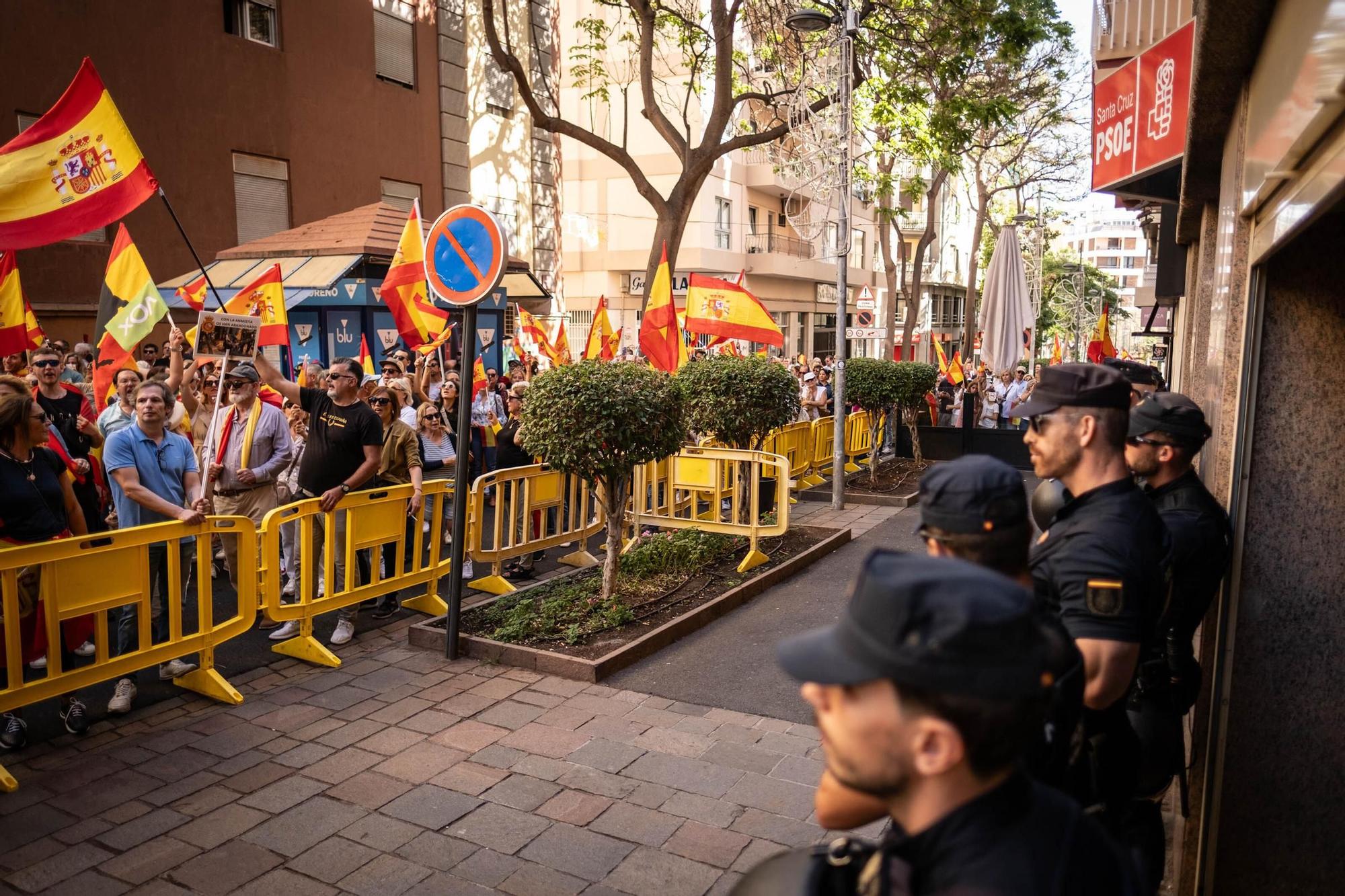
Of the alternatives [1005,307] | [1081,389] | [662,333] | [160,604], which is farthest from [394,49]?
[1081,389]

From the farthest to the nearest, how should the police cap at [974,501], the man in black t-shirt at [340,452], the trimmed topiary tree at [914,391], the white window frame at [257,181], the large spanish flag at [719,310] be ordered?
the white window frame at [257,181] < the trimmed topiary tree at [914,391] < the large spanish flag at [719,310] < the man in black t-shirt at [340,452] < the police cap at [974,501]

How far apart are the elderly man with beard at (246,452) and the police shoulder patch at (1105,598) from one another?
6291 millimetres

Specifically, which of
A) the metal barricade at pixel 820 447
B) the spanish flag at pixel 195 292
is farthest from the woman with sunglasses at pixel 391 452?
the metal barricade at pixel 820 447

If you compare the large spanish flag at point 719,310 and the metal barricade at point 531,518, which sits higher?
the large spanish flag at point 719,310

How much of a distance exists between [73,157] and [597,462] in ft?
14.1

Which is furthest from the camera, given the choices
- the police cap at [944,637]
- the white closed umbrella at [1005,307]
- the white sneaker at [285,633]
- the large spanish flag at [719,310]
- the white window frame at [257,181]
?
the white window frame at [257,181]

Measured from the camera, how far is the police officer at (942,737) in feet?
4.37

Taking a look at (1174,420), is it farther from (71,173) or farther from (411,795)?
(71,173)

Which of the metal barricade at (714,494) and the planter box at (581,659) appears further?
the metal barricade at (714,494)

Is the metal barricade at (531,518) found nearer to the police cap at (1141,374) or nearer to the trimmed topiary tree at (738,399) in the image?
the trimmed topiary tree at (738,399)

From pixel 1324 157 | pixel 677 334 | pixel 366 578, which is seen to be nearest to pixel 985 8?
pixel 677 334

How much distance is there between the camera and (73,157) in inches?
266

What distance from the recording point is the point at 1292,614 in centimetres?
321

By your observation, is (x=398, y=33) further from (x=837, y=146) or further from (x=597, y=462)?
(x=597, y=462)
